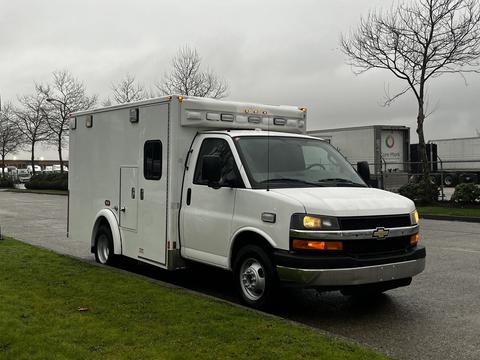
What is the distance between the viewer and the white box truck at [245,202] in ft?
18.9

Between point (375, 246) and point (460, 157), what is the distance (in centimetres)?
3346

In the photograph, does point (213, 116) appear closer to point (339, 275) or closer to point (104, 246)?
point (339, 275)

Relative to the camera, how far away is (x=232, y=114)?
7.57 metres

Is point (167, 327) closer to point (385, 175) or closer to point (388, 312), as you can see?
point (388, 312)

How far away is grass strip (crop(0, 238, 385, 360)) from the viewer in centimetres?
461

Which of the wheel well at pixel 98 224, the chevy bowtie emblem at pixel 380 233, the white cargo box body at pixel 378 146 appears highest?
the white cargo box body at pixel 378 146

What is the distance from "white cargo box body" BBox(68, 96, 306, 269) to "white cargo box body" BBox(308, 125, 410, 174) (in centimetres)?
1966

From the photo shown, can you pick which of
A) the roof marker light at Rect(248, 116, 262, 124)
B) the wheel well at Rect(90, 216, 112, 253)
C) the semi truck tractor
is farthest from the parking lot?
the semi truck tractor

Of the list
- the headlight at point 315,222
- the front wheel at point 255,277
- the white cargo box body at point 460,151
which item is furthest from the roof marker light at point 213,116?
the white cargo box body at point 460,151

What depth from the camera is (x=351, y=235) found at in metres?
5.71

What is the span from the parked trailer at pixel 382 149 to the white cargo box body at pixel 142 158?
1902 cm

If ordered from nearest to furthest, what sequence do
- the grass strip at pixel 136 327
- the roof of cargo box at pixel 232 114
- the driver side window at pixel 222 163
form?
the grass strip at pixel 136 327 < the driver side window at pixel 222 163 < the roof of cargo box at pixel 232 114

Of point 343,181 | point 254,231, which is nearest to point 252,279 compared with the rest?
point 254,231

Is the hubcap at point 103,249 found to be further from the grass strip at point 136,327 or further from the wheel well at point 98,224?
the grass strip at point 136,327
